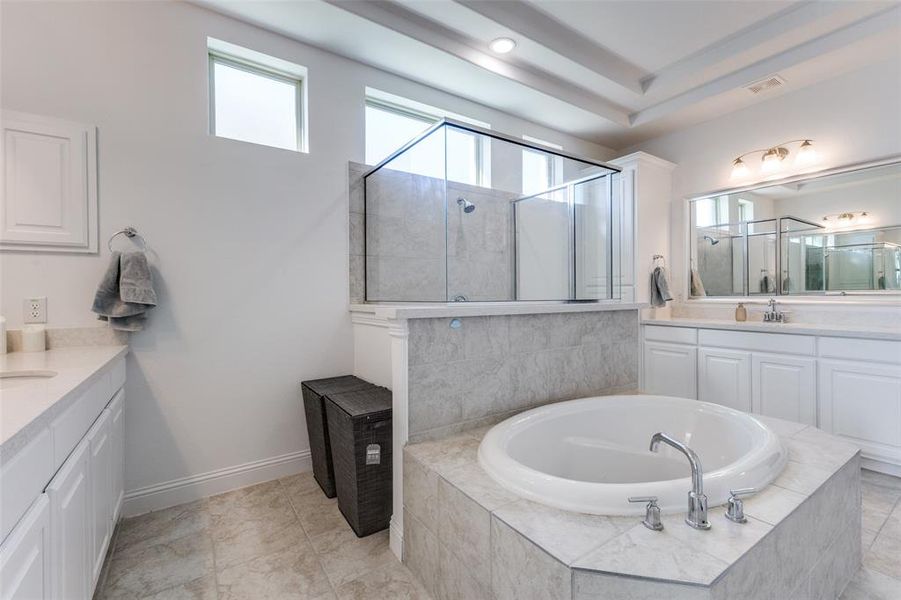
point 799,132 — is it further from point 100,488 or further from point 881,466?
point 100,488

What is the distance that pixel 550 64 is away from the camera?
9.35 ft

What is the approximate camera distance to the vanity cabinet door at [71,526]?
948mm

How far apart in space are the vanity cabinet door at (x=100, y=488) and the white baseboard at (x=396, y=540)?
989 mm

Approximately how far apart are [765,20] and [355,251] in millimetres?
3031

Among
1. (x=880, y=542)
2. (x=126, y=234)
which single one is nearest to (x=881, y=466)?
(x=880, y=542)

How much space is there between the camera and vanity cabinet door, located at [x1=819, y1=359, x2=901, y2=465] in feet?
7.40

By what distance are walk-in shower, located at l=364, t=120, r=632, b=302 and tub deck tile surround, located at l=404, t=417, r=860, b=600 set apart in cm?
127

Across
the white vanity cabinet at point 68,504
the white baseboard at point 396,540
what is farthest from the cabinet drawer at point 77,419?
the white baseboard at point 396,540

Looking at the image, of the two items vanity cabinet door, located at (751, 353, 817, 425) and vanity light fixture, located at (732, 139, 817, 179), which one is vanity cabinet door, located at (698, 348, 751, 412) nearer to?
vanity cabinet door, located at (751, 353, 817, 425)

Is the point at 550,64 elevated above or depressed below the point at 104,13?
above

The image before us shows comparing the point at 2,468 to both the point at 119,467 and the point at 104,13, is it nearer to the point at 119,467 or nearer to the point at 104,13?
the point at 119,467

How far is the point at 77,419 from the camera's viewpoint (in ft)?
3.79

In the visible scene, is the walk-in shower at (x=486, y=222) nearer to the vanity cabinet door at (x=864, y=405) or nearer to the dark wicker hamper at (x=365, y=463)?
the dark wicker hamper at (x=365, y=463)

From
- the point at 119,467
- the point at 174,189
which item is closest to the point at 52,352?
the point at 119,467
